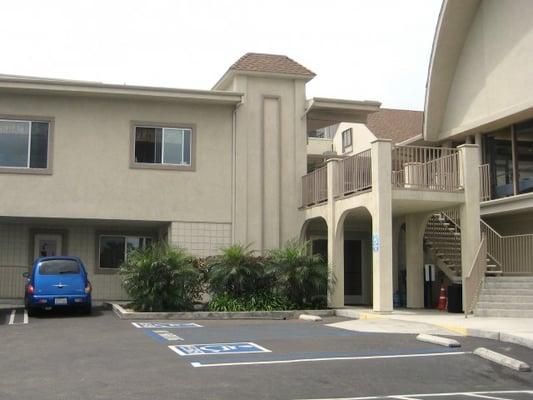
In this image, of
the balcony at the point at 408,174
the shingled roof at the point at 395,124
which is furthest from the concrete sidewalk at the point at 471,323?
the shingled roof at the point at 395,124

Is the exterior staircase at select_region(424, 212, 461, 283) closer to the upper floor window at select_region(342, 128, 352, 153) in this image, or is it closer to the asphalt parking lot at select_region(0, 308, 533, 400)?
the asphalt parking lot at select_region(0, 308, 533, 400)

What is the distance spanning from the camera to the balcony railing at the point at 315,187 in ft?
68.0

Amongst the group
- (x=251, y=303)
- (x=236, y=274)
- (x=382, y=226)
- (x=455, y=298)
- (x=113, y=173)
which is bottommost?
(x=251, y=303)

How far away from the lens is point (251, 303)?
60.8 feet

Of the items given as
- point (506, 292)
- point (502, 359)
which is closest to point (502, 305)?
point (506, 292)

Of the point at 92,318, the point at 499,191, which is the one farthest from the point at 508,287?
the point at 92,318

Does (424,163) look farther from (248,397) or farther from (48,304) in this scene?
(248,397)

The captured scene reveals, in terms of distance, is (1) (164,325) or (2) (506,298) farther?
(2) (506,298)

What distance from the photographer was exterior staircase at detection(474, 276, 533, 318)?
16359mm

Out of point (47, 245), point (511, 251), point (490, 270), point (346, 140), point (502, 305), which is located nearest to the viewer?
point (502, 305)

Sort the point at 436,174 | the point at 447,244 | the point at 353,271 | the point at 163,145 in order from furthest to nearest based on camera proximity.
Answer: the point at 353,271, the point at 163,145, the point at 447,244, the point at 436,174

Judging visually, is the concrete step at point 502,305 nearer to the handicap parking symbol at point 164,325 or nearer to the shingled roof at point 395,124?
the handicap parking symbol at point 164,325

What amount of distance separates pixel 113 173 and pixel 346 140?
1932 cm

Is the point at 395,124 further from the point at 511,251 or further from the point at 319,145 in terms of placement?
the point at 511,251
